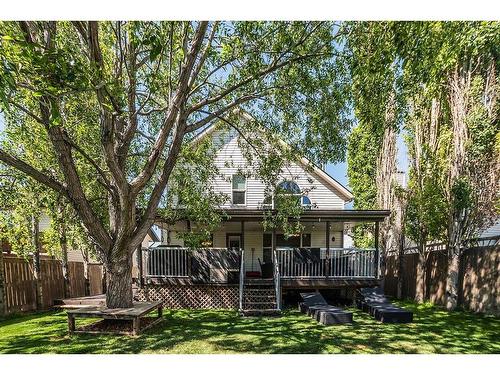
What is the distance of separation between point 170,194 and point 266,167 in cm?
304

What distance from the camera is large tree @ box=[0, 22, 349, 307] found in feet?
14.4

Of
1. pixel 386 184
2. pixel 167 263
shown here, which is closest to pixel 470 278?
pixel 386 184

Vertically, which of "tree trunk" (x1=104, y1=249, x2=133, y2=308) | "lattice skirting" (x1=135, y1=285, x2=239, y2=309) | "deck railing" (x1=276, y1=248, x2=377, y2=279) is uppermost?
"tree trunk" (x1=104, y1=249, x2=133, y2=308)

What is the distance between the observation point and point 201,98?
27.7 ft

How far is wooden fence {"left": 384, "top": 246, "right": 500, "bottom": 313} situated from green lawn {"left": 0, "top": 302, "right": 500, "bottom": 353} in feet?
1.96

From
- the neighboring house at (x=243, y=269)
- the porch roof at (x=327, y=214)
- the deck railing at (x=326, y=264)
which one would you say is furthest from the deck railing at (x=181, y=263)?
the deck railing at (x=326, y=264)

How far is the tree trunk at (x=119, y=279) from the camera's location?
21.0 ft

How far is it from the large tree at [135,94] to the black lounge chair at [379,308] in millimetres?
4264

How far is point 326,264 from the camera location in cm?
1010

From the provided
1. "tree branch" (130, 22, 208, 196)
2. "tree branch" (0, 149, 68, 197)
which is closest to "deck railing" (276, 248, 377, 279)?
"tree branch" (130, 22, 208, 196)

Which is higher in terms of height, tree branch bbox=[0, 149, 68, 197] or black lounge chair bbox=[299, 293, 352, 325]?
tree branch bbox=[0, 149, 68, 197]

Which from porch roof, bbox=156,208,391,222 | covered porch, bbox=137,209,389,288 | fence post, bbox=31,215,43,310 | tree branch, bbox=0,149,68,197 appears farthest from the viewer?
porch roof, bbox=156,208,391,222

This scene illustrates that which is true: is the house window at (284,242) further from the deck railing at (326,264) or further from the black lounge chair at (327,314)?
the black lounge chair at (327,314)

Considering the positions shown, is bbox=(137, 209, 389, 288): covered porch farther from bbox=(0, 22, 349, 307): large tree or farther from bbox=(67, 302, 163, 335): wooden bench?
bbox=(67, 302, 163, 335): wooden bench
